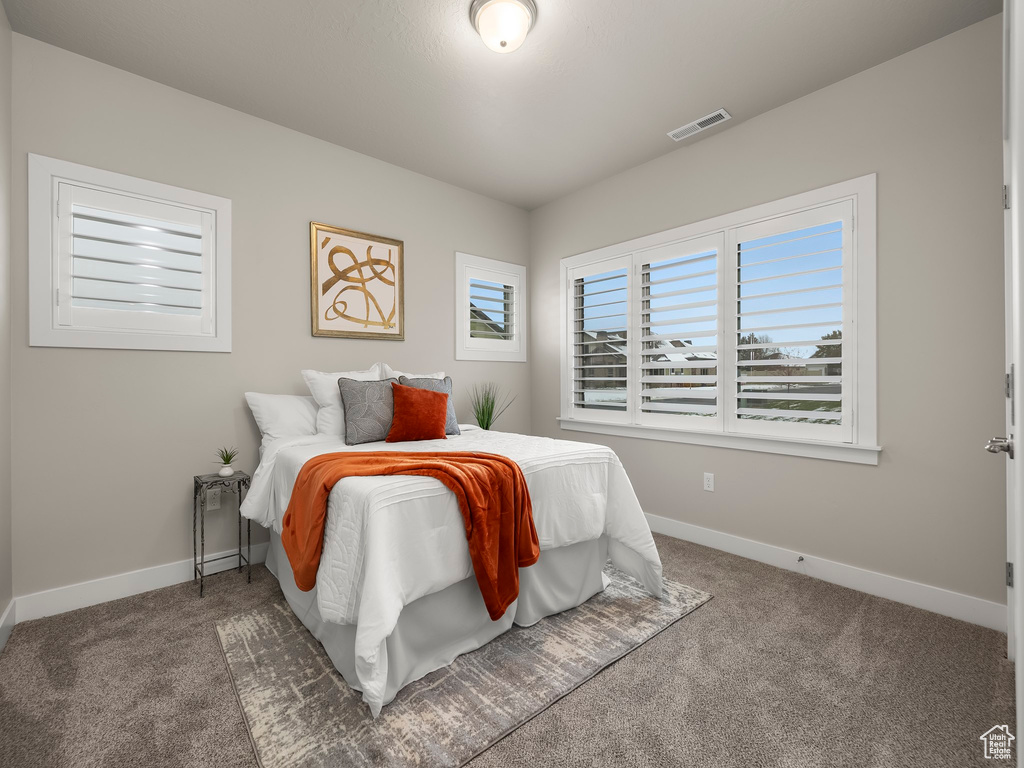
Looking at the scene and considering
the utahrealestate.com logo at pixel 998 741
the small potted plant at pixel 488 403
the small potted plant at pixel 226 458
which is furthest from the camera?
the small potted plant at pixel 488 403

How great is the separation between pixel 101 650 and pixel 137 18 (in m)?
2.74

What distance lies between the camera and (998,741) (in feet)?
4.88

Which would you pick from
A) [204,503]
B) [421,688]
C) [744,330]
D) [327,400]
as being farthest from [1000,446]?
[204,503]

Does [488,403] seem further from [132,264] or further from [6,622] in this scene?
[6,622]

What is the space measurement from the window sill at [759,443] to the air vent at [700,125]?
195 cm

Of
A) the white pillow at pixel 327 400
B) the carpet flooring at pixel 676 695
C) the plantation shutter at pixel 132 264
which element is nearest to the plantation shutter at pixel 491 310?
the white pillow at pixel 327 400

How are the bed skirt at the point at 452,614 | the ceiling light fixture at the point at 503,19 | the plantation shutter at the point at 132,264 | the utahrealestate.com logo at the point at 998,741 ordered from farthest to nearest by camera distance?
the plantation shutter at the point at 132,264 → the ceiling light fixture at the point at 503,19 → the bed skirt at the point at 452,614 → the utahrealestate.com logo at the point at 998,741

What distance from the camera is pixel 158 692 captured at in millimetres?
1730

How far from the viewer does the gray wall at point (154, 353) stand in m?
2.31

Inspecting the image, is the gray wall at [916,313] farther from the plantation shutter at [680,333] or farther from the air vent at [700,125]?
the plantation shutter at [680,333]

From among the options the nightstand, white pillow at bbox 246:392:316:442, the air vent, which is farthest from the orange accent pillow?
the air vent

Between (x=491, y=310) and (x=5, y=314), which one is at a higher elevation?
(x=491, y=310)

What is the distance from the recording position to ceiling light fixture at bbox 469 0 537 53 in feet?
6.65

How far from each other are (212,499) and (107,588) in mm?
598
